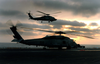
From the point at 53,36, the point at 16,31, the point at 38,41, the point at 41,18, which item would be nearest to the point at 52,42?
the point at 53,36

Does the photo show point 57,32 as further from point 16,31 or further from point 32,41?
point 16,31

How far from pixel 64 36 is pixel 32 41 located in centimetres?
1540

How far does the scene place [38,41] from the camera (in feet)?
160

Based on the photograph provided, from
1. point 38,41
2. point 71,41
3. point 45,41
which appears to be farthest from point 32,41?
point 71,41

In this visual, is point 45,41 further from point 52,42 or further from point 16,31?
point 16,31

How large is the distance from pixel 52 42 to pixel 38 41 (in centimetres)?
653

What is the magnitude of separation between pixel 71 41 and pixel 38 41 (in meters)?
15.8

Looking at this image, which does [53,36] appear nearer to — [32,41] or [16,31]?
[32,41]

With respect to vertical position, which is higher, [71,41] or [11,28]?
[11,28]

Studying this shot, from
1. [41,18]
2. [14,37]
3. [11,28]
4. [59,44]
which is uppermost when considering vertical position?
[41,18]

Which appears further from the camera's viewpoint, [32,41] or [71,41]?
[71,41]

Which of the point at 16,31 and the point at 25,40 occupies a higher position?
the point at 16,31

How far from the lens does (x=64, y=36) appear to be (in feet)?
170

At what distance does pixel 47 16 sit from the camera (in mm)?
51156
